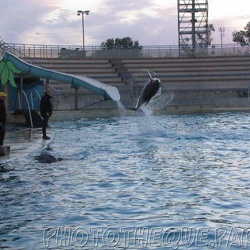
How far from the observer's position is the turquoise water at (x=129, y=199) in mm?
7223

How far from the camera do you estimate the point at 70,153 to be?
50.4 ft

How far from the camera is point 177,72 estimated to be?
48.6 m

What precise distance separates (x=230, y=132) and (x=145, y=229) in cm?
1444

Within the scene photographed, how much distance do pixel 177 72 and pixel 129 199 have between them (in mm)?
39803

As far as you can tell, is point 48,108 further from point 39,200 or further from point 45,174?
point 39,200

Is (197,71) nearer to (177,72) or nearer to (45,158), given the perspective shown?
(177,72)

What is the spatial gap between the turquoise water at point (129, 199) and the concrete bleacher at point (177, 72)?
90.9 feet

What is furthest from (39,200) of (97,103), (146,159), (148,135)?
(97,103)

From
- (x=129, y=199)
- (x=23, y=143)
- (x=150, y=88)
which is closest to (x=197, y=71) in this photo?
(x=150, y=88)

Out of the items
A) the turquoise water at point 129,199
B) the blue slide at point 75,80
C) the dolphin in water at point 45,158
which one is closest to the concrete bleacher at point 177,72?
the blue slide at point 75,80

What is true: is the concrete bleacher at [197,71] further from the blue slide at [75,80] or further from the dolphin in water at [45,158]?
the dolphin in water at [45,158]

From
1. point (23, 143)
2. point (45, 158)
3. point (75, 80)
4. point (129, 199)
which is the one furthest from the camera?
point (75, 80)

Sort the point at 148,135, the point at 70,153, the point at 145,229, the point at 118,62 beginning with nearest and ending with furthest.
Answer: the point at 145,229
the point at 70,153
the point at 148,135
the point at 118,62

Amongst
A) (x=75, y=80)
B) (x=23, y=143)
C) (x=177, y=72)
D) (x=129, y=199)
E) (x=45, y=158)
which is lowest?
(x=129, y=199)
